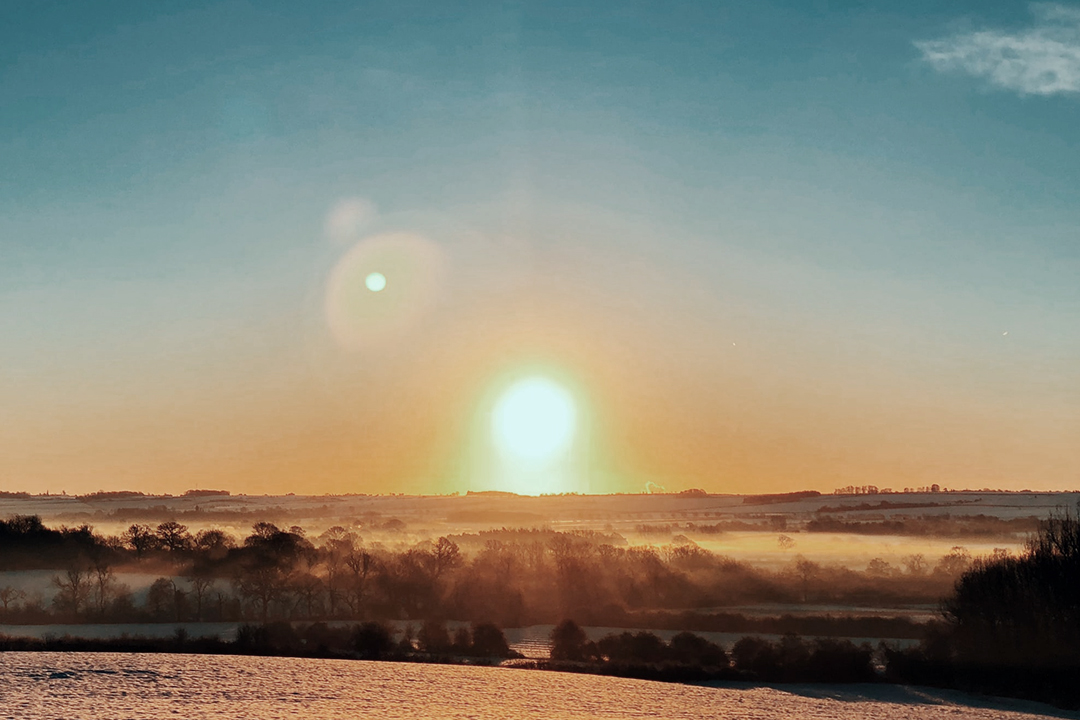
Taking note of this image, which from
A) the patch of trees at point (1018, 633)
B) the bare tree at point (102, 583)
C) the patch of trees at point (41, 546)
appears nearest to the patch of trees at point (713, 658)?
the patch of trees at point (1018, 633)

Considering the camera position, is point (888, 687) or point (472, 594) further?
point (472, 594)

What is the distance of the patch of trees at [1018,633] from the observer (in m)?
44.6

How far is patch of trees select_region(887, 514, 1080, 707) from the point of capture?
44.6 m

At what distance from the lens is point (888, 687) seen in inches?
1859

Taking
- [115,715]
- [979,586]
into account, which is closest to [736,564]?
[979,586]

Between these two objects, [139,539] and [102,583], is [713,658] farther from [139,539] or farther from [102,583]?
[139,539]

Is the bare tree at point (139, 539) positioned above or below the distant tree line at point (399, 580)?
above

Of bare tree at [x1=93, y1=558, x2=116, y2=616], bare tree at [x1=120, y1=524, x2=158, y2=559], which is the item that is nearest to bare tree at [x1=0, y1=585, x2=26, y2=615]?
bare tree at [x1=93, y1=558, x2=116, y2=616]

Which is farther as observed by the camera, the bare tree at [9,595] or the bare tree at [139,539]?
the bare tree at [139,539]

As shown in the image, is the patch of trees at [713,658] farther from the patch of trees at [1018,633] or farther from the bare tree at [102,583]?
the bare tree at [102,583]

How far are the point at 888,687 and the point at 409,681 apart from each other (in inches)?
927

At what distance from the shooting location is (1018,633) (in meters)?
46.5

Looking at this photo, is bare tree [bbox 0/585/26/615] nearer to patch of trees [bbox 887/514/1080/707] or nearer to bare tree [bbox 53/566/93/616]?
bare tree [bbox 53/566/93/616]

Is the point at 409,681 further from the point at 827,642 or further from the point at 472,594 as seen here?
the point at 472,594
